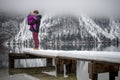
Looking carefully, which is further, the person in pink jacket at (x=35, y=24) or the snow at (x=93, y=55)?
the person in pink jacket at (x=35, y=24)

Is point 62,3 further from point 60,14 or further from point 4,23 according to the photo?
point 4,23

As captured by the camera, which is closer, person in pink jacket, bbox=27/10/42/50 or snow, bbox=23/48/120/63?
snow, bbox=23/48/120/63

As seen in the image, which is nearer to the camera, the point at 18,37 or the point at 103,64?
the point at 103,64

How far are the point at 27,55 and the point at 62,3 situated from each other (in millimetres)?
6992

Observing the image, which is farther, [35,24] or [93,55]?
[35,24]

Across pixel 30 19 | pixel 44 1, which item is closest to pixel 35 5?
pixel 44 1

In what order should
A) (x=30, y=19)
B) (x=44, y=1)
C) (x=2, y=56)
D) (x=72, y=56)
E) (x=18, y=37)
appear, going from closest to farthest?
(x=72, y=56), (x=30, y=19), (x=2, y=56), (x=18, y=37), (x=44, y=1)

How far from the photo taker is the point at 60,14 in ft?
40.7

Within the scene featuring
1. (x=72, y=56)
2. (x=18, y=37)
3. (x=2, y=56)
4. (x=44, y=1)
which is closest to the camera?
(x=72, y=56)

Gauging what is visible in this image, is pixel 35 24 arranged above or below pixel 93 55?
above

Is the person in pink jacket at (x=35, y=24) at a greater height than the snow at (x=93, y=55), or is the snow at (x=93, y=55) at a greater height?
the person in pink jacket at (x=35, y=24)

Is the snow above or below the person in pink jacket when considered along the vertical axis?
below

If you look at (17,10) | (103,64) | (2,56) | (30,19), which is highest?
(17,10)

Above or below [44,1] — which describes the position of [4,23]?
below
